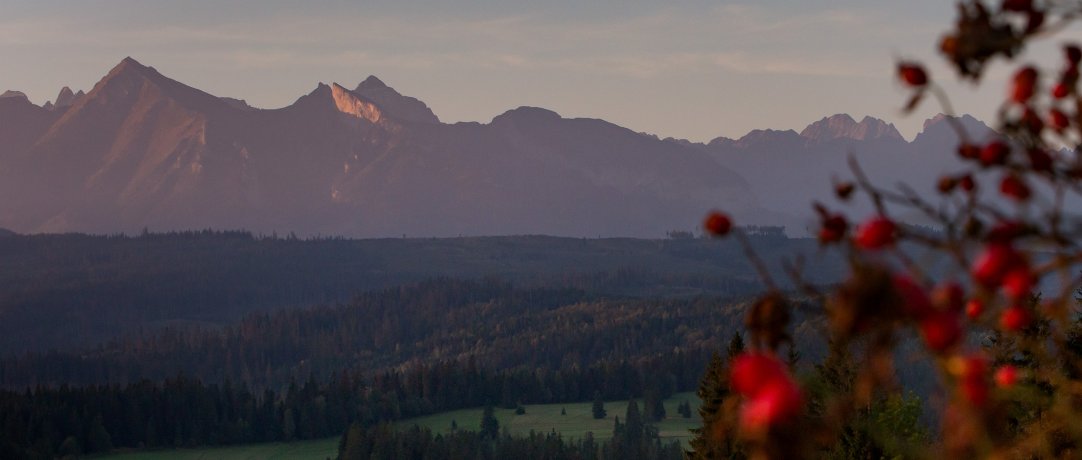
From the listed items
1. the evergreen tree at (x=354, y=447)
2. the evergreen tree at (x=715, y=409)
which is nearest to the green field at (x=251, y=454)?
the evergreen tree at (x=354, y=447)

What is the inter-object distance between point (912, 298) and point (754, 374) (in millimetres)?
465

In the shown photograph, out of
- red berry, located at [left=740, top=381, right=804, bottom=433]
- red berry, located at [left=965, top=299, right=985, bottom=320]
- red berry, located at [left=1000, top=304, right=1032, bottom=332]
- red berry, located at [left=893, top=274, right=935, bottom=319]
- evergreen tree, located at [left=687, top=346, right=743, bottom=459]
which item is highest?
red berry, located at [left=893, top=274, right=935, bottom=319]

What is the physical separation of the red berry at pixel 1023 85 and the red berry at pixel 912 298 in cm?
135

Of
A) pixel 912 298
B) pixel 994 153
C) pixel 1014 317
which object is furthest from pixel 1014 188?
pixel 912 298

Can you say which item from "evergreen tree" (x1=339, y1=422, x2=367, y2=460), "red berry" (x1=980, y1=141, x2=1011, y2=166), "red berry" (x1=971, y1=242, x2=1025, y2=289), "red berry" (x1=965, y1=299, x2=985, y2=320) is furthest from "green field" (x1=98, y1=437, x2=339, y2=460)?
"red berry" (x1=971, y1=242, x2=1025, y2=289)

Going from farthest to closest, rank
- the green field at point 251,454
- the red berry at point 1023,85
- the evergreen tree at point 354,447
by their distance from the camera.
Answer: the green field at point 251,454 < the evergreen tree at point 354,447 < the red berry at point 1023,85

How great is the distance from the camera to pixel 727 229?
161 inches

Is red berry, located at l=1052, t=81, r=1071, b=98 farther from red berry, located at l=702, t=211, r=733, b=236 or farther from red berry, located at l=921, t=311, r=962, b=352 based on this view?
red berry, located at l=921, t=311, r=962, b=352

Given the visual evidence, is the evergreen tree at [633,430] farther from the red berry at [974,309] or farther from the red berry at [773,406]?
the red berry at [773,406]

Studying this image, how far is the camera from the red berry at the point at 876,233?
3.66 meters

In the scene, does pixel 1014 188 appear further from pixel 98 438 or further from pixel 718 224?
pixel 98 438

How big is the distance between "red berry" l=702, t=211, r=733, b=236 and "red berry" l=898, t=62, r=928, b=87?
62cm

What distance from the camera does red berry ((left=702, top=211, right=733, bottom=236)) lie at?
13.5 ft

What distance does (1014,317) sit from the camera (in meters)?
4.02
